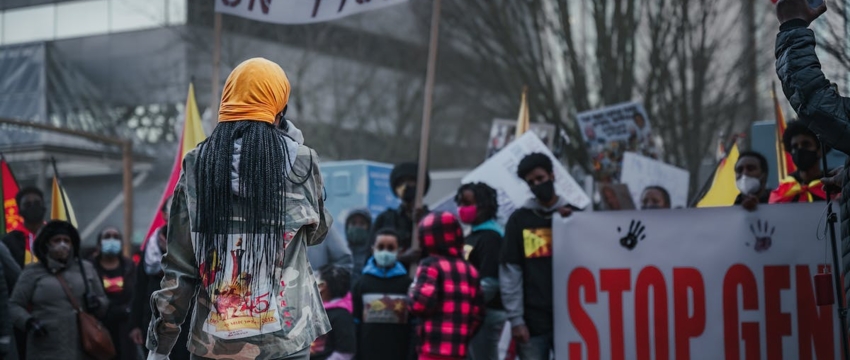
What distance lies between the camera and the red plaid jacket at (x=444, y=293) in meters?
7.86

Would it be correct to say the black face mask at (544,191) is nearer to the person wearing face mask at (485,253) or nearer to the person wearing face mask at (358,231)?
the person wearing face mask at (485,253)

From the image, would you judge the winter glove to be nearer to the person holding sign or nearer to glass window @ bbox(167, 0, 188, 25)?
the person holding sign

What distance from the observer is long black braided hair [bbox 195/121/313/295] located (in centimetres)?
462

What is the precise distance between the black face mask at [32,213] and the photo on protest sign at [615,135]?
625cm

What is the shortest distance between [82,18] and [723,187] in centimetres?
2553

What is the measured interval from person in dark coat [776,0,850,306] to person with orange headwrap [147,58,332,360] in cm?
191

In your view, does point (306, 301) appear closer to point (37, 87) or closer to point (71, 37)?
point (37, 87)

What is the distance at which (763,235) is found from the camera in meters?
7.00

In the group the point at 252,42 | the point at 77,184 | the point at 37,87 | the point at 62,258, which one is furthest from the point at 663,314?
the point at 77,184

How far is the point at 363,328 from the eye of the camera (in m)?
8.81

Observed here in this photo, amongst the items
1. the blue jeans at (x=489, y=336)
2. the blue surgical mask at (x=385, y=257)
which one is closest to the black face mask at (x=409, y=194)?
the blue surgical mask at (x=385, y=257)

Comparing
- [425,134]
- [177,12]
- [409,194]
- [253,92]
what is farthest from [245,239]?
[177,12]

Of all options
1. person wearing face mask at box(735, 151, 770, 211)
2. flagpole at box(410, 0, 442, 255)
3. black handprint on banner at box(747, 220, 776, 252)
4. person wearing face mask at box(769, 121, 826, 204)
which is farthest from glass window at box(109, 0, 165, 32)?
black handprint on banner at box(747, 220, 776, 252)

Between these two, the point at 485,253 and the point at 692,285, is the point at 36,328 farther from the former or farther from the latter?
the point at 692,285
